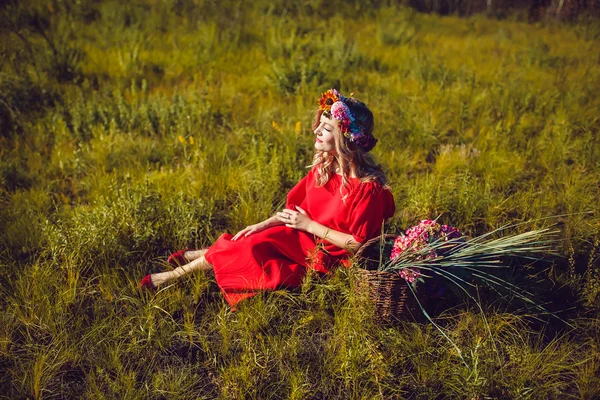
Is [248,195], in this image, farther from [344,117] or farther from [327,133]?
[344,117]

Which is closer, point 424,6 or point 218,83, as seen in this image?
point 218,83

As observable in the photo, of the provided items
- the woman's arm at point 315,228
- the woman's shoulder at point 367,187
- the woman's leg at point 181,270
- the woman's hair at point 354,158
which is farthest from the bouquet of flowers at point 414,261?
the woman's leg at point 181,270

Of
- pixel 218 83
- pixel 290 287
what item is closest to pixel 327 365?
pixel 290 287

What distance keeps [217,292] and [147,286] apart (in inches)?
17.3

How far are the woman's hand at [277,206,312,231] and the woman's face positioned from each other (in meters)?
0.45

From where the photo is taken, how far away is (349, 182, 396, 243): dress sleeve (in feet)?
8.73

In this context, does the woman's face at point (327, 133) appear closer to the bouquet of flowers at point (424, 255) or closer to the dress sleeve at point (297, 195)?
the dress sleeve at point (297, 195)

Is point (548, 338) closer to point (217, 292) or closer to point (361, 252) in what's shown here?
point (361, 252)

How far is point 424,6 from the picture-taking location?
1205 centimetres

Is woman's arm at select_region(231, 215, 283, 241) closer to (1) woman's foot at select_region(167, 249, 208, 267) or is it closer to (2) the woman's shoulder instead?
(1) woman's foot at select_region(167, 249, 208, 267)

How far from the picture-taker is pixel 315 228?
283cm

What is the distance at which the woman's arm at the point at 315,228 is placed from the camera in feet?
8.86

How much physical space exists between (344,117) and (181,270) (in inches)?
56.1

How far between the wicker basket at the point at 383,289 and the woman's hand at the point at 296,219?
0.44 meters
